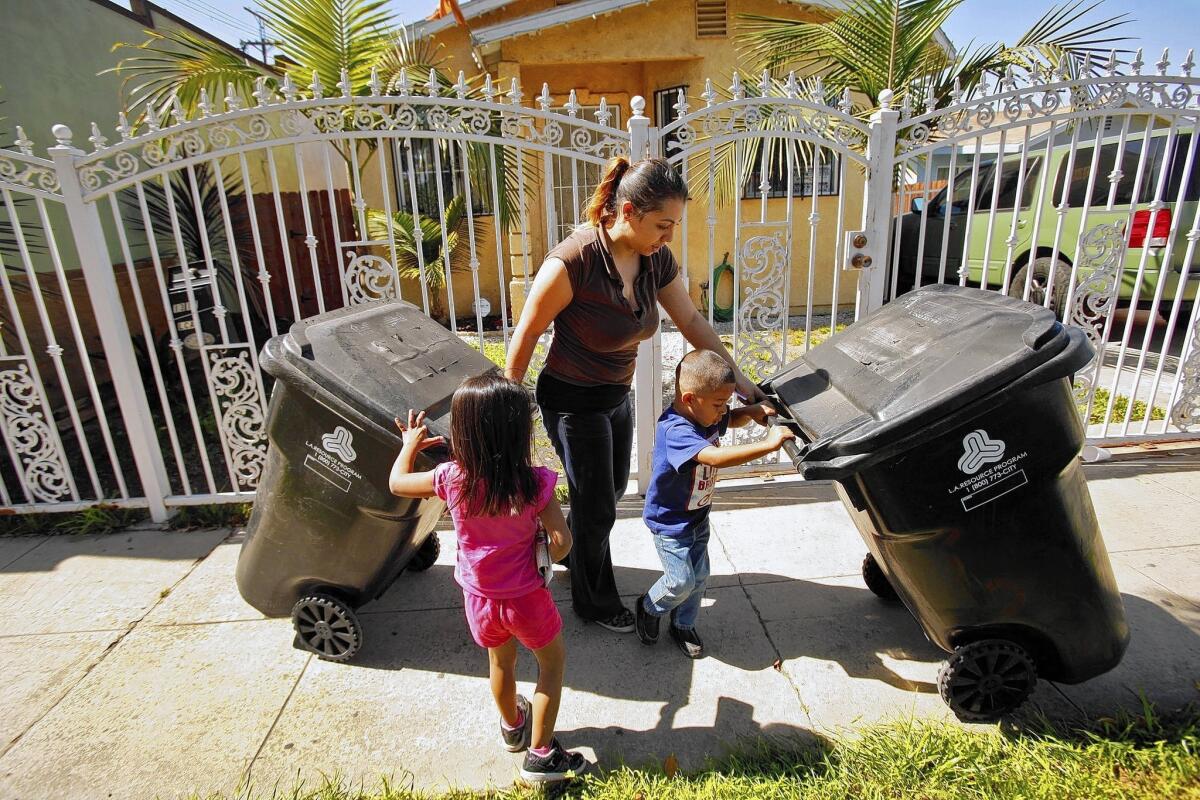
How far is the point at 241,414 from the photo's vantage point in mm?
3646

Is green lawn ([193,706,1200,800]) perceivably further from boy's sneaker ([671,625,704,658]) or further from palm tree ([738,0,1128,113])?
palm tree ([738,0,1128,113])

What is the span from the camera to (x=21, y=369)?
3463 millimetres

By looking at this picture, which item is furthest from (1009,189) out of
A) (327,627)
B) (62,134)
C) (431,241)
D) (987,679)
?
(62,134)

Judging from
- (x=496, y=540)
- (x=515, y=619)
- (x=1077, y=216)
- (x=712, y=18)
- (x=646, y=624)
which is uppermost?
(x=712, y=18)

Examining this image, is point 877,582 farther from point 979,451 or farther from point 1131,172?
point 1131,172

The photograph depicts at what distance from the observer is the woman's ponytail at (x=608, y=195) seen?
2197mm

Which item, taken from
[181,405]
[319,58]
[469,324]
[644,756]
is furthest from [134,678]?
[469,324]

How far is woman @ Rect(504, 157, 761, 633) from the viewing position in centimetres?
213

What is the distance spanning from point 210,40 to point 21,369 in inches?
181

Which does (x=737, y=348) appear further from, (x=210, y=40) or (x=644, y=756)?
(x=210, y=40)

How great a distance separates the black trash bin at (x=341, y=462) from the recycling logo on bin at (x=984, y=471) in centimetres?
147

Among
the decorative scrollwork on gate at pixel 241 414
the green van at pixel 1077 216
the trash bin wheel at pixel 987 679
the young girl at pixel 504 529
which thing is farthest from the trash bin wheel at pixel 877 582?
the decorative scrollwork on gate at pixel 241 414

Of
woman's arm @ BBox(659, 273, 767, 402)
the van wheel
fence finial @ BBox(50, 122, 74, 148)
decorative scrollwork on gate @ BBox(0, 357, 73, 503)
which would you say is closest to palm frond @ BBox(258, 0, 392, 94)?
fence finial @ BBox(50, 122, 74, 148)

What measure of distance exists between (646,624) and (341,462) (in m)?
1.27
